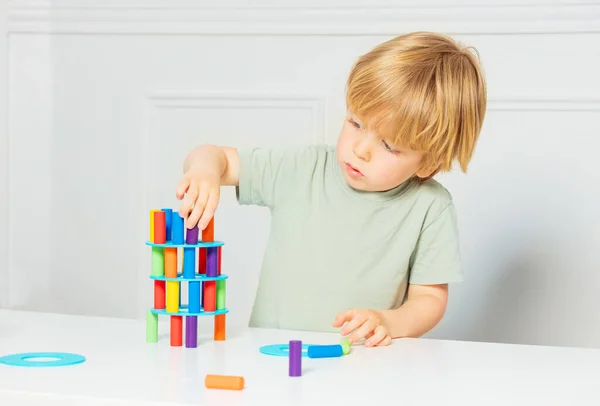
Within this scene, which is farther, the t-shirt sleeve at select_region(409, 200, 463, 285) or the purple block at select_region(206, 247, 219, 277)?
the t-shirt sleeve at select_region(409, 200, 463, 285)

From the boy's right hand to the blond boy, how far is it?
49 mm

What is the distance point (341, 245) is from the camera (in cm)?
122

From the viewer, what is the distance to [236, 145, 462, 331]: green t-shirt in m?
1.20

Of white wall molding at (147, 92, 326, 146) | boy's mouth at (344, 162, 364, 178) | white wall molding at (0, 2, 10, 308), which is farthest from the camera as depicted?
white wall molding at (0, 2, 10, 308)

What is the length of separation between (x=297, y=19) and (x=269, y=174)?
0.60m

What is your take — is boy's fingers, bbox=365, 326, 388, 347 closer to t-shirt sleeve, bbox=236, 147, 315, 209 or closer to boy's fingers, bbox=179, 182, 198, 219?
boy's fingers, bbox=179, 182, 198, 219

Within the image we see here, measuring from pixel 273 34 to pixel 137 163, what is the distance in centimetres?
40

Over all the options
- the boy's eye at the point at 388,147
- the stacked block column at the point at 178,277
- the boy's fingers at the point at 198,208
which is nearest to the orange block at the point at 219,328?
the stacked block column at the point at 178,277

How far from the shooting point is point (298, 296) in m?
1.22

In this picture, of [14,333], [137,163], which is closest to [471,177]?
[137,163]

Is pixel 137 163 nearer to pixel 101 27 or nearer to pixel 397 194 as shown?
pixel 101 27

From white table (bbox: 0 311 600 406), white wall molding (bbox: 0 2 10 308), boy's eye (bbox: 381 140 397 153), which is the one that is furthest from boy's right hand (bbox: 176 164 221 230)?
white wall molding (bbox: 0 2 10 308)

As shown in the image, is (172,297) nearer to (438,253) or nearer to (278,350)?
(278,350)

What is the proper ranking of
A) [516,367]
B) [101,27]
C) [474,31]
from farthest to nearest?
[101,27]
[474,31]
[516,367]
